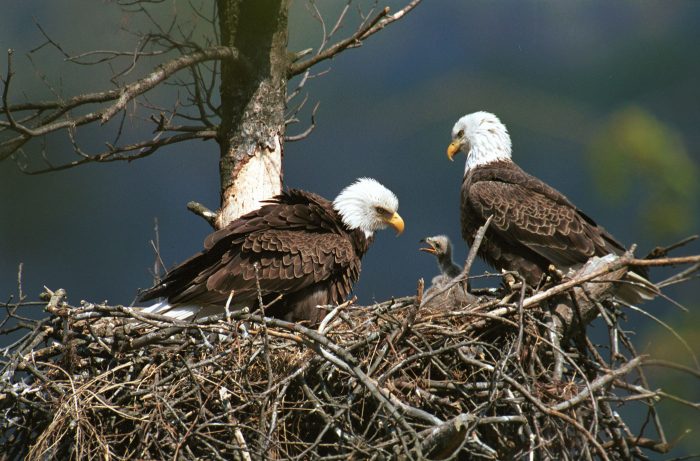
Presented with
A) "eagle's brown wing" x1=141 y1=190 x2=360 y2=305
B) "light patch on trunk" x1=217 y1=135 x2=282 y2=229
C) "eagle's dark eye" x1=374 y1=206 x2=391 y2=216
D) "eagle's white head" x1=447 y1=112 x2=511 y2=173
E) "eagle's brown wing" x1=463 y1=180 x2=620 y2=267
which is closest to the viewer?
"eagle's brown wing" x1=141 y1=190 x2=360 y2=305

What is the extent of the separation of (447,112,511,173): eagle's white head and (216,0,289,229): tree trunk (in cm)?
160

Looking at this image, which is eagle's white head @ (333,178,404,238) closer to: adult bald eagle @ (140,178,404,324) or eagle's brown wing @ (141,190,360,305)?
adult bald eagle @ (140,178,404,324)

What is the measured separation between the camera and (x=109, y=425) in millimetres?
4320

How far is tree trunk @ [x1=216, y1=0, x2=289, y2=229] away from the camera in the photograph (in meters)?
5.98

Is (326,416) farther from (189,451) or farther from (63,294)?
(63,294)

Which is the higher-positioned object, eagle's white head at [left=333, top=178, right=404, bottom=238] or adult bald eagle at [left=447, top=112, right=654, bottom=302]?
eagle's white head at [left=333, top=178, right=404, bottom=238]

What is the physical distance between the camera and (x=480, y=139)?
267 inches

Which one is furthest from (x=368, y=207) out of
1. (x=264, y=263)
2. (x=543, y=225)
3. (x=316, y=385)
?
(x=316, y=385)

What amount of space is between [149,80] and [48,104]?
32.9 inches

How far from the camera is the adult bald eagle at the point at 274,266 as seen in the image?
17.9 feet

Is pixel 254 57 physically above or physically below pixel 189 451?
above

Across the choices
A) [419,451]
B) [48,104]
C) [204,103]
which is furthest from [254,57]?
[419,451]

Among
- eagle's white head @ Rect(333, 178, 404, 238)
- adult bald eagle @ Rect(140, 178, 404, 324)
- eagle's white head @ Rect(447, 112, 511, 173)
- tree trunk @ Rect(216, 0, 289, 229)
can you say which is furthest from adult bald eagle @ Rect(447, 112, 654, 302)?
tree trunk @ Rect(216, 0, 289, 229)

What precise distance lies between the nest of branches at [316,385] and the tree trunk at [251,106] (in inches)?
62.4
